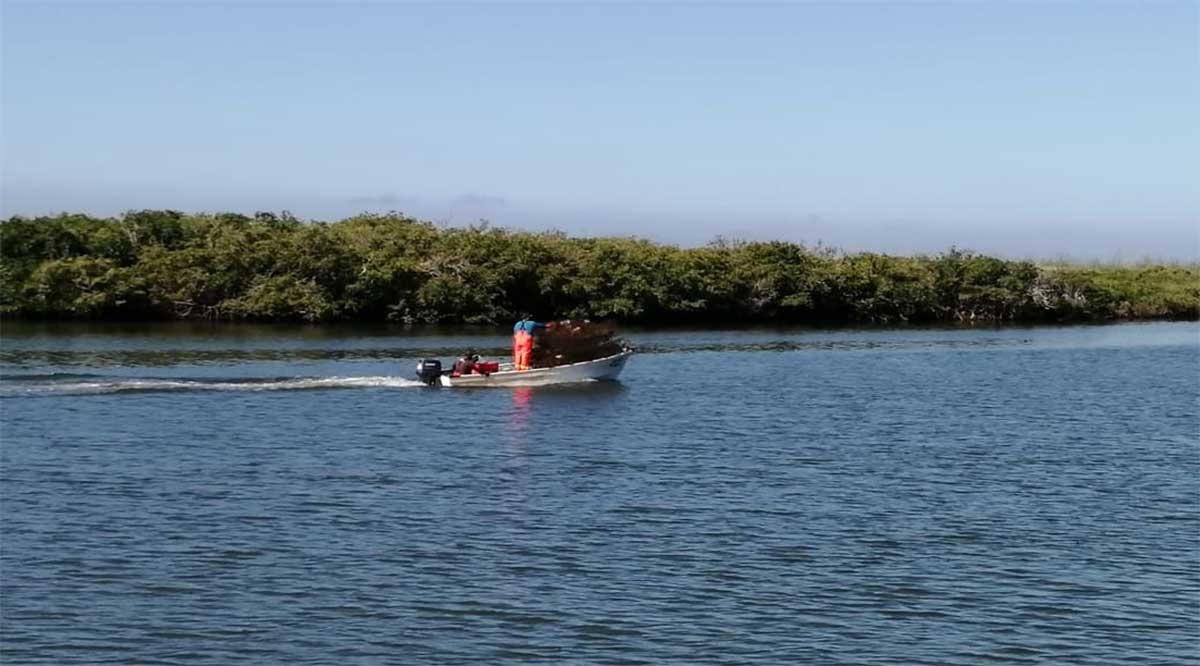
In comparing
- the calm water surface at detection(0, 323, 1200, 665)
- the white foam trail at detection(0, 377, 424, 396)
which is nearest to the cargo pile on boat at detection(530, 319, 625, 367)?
the calm water surface at detection(0, 323, 1200, 665)

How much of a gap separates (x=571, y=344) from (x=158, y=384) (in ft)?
44.3

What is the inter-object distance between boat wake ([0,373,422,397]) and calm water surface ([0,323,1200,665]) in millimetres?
178

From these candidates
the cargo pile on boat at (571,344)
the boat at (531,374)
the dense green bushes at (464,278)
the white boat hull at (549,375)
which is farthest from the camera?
the dense green bushes at (464,278)

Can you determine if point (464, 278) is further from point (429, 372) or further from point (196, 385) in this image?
point (196, 385)

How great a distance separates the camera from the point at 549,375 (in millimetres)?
52312

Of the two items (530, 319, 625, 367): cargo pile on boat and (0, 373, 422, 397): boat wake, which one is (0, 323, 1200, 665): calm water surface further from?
(530, 319, 625, 367): cargo pile on boat

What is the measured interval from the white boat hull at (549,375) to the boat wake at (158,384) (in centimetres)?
168

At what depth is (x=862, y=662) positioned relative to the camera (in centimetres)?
1942

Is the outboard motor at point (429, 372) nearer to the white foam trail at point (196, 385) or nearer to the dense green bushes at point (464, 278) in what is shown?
the white foam trail at point (196, 385)

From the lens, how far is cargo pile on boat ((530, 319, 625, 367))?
52.5 metres

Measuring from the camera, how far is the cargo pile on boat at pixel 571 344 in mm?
52469

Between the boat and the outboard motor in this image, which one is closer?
the outboard motor

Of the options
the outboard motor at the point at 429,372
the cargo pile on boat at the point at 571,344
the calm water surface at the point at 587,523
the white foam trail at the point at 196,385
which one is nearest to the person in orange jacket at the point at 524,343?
the cargo pile on boat at the point at 571,344

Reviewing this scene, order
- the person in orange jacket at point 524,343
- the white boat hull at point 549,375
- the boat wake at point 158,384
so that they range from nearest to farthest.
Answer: the boat wake at point 158,384 < the white boat hull at point 549,375 < the person in orange jacket at point 524,343
